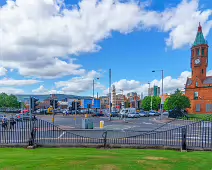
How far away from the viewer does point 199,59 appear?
5409cm

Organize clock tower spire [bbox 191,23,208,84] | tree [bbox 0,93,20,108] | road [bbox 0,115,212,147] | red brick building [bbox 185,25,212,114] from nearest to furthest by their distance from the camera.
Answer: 1. road [bbox 0,115,212,147]
2. red brick building [bbox 185,25,212,114]
3. clock tower spire [bbox 191,23,208,84]
4. tree [bbox 0,93,20,108]

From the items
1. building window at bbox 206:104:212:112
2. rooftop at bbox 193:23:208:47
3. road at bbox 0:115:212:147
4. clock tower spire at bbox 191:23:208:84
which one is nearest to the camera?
road at bbox 0:115:212:147

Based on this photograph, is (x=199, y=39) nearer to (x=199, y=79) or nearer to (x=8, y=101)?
(x=199, y=79)

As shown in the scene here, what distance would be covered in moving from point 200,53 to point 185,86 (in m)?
11.0

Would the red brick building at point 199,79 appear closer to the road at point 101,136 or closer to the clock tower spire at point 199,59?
the clock tower spire at point 199,59

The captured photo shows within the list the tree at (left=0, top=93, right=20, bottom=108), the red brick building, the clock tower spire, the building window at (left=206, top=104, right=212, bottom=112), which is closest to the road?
the building window at (left=206, top=104, right=212, bottom=112)

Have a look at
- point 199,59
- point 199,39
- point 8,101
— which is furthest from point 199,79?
point 8,101

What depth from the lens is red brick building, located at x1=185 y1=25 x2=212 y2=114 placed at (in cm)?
5284

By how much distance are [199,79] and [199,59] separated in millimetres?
5819

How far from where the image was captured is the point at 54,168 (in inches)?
226

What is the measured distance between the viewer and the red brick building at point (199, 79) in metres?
52.8

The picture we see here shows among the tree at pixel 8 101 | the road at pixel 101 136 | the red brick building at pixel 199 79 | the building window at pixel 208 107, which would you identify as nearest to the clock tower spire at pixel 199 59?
the red brick building at pixel 199 79

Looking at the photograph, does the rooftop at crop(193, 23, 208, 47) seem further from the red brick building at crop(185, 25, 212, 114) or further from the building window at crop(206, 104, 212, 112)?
the building window at crop(206, 104, 212, 112)

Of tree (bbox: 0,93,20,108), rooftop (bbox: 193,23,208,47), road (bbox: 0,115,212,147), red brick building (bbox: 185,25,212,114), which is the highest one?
rooftop (bbox: 193,23,208,47)
